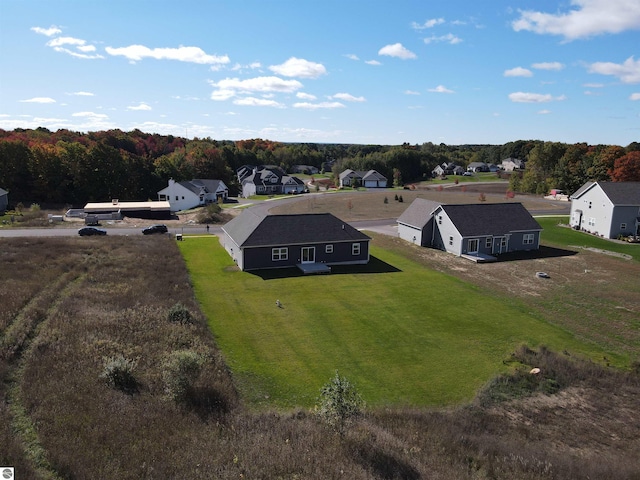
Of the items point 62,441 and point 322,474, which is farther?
point 62,441

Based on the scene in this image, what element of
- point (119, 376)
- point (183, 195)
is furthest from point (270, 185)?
point (119, 376)

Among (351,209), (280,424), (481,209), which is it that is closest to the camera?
(280,424)

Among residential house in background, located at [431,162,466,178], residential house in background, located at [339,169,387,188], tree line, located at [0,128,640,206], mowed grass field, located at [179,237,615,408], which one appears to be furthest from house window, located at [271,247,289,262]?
residential house in background, located at [431,162,466,178]

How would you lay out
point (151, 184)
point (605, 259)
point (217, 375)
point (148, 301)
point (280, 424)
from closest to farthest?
1. point (280, 424)
2. point (217, 375)
3. point (148, 301)
4. point (605, 259)
5. point (151, 184)

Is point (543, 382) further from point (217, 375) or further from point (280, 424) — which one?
point (217, 375)

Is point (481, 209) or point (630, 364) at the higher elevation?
point (481, 209)

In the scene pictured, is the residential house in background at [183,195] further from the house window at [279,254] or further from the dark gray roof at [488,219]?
Result: the dark gray roof at [488,219]

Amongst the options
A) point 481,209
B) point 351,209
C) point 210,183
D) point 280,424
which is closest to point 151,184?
point 210,183

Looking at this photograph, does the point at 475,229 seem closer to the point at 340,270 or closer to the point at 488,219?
the point at 488,219
